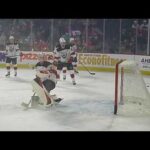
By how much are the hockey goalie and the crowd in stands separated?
6071mm

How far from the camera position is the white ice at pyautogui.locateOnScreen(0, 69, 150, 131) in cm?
610

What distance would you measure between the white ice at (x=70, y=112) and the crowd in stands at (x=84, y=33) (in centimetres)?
350

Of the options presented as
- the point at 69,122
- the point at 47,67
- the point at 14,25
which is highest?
the point at 14,25

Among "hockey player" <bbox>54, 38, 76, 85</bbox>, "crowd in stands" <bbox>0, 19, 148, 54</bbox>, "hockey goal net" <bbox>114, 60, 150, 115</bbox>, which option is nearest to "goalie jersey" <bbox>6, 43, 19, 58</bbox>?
"hockey player" <bbox>54, 38, 76, 85</bbox>

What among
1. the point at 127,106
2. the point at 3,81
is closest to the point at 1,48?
the point at 3,81

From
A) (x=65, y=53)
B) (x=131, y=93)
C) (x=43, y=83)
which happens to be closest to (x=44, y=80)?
(x=43, y=83)

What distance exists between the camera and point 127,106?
7176 mm

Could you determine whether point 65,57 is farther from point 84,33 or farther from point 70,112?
point 84,33

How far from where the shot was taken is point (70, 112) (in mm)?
7043

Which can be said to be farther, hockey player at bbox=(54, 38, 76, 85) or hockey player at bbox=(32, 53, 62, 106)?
hockey player at bbox=(54, 38, 76, 85)

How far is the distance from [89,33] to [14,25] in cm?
299

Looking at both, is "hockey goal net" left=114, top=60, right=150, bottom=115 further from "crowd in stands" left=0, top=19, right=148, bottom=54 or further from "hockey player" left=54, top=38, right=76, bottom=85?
"crowd in stands" left=0, top=19, right=148, bottom=54

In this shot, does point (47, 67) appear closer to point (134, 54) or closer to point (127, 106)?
point (127, 106)

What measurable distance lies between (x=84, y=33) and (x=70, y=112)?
744 centimetres
